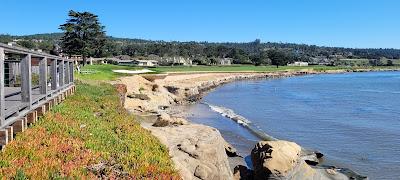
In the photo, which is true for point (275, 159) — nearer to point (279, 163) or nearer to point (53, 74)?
point (279, 163)

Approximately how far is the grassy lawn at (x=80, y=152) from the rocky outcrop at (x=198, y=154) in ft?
3.20

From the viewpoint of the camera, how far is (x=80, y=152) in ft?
31.6

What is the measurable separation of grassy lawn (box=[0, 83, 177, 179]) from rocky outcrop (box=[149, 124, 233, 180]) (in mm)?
977

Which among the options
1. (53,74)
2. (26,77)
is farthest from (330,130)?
(26,77)

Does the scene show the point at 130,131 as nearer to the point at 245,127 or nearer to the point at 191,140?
the point at 191,140

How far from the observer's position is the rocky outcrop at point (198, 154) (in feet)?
39.0

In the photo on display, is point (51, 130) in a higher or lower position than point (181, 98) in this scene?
higher

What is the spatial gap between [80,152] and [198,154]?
14.2 feet

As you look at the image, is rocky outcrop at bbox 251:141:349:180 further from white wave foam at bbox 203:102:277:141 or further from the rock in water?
white wave foam at bbox 203:102:277:141

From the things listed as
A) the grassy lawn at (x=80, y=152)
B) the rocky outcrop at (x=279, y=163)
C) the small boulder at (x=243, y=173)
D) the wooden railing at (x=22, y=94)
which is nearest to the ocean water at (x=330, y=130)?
the rocky outcrop at (x=279, y=163)

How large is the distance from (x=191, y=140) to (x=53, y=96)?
4.79m

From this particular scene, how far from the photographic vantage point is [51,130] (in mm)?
11211

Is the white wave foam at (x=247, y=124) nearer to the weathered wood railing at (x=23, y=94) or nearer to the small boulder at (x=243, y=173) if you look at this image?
the small boulder at (x=243, y=173)

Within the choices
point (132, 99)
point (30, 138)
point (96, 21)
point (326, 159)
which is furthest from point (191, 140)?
point (96, 21)
